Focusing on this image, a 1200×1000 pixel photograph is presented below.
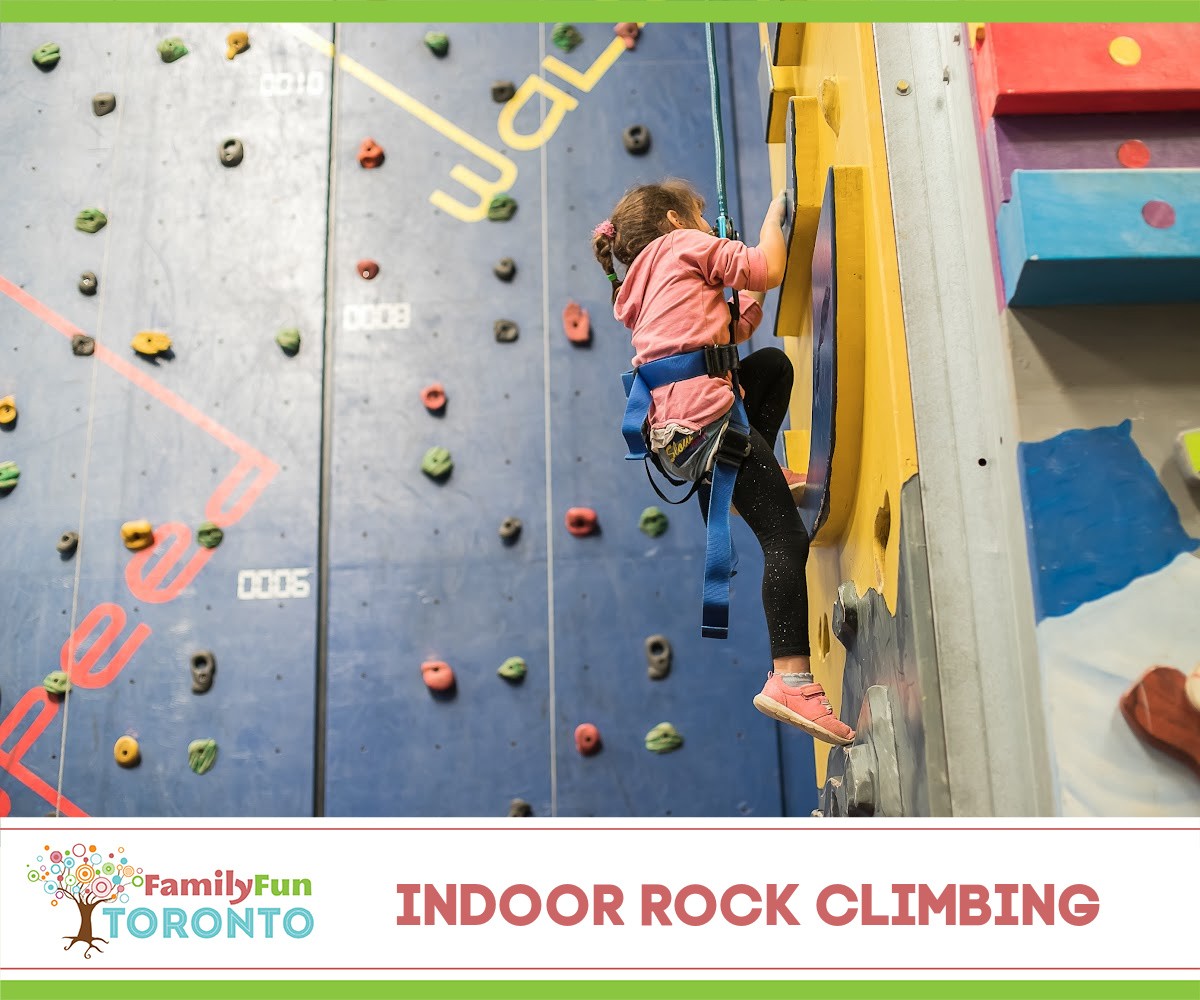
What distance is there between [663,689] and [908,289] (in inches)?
84.1

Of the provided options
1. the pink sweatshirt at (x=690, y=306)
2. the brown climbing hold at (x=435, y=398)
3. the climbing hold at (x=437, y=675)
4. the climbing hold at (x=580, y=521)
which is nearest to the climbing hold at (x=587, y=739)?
the climbing hold at (x=437, y=675)

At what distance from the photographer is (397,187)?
3848mm

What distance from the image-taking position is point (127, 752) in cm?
352

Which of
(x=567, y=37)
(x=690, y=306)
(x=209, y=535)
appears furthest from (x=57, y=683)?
(x=690, y=306)

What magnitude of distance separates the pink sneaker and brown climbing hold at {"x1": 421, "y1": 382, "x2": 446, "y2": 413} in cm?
220

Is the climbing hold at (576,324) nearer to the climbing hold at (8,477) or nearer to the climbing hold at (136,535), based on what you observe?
the climbing hold at (136,535)

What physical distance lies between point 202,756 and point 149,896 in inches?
74.1

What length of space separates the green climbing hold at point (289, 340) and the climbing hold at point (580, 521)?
38.9 inches

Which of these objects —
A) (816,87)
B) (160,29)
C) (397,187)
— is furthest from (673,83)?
(816,87)

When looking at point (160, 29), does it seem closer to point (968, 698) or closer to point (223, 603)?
point (223, 603)

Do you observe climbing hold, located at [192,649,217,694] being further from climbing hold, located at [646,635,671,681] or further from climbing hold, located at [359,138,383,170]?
climbing hold, located at [359,138,383,170]

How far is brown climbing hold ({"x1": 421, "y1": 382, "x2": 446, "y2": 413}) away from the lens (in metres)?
3.66

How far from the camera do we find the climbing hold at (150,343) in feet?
12.3

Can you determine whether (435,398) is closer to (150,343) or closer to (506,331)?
(506,331)
